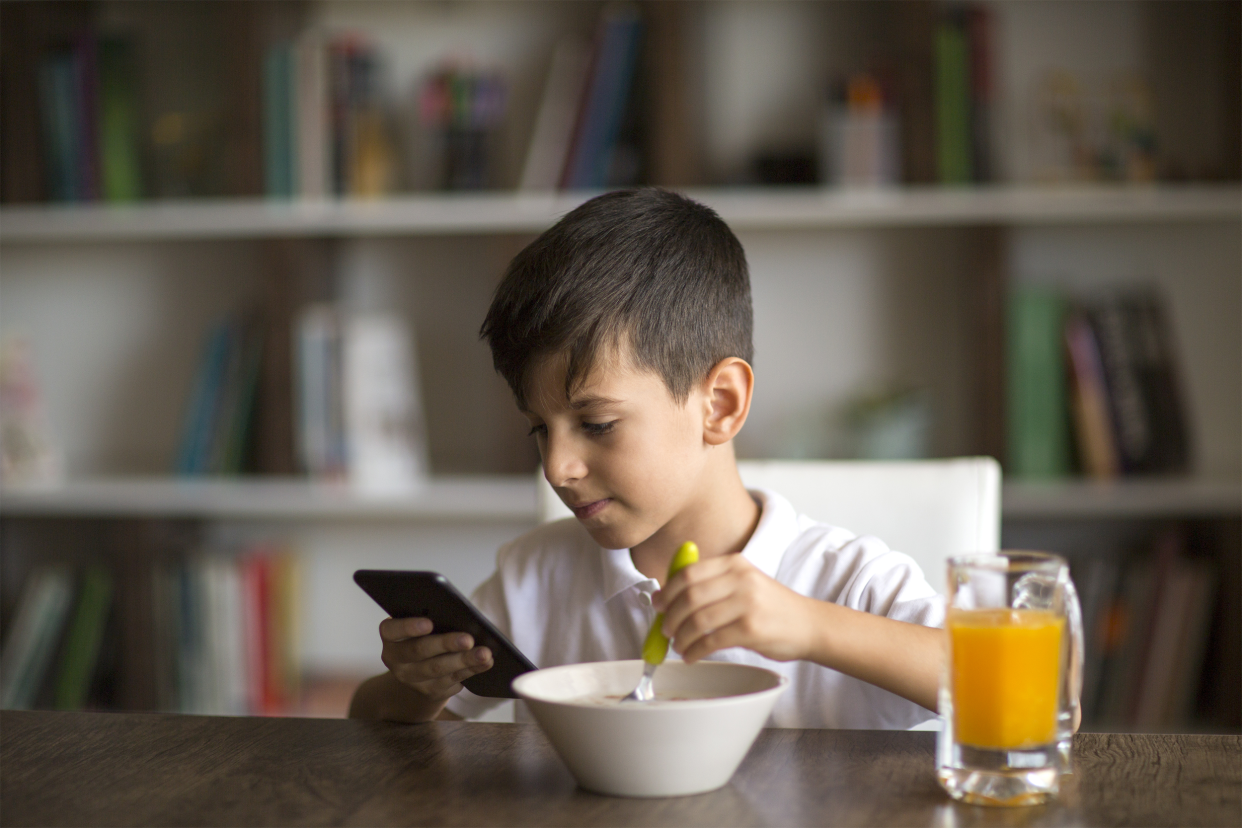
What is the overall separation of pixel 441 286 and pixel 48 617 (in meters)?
0.95

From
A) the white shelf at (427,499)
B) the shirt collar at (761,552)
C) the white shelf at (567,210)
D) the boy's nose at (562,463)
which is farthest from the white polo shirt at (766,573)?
the white shelf at (567,210)

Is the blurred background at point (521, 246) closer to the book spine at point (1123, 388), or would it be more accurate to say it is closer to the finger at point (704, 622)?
the book spine at point (1123, 388)

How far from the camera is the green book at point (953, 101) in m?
1.94

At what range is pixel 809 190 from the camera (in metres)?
2.05

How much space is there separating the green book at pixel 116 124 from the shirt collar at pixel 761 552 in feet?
5.21

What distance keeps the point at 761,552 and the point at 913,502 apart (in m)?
0.21

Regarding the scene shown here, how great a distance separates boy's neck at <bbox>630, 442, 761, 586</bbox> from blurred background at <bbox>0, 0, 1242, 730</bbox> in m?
0.91

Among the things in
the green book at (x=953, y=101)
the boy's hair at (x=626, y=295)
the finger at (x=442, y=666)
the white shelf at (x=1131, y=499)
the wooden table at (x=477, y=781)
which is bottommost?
the white shelf at (x=1131, y=499)

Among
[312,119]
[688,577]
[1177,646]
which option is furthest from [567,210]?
[688,577]

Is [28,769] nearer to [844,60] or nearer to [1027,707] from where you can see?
→ [1027,707]

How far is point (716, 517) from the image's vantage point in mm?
1039

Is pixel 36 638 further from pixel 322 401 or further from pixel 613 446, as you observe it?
pixel 613 446

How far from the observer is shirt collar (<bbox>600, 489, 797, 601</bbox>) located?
38.9 inches

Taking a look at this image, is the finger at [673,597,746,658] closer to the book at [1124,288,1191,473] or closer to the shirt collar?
the shirt collar
